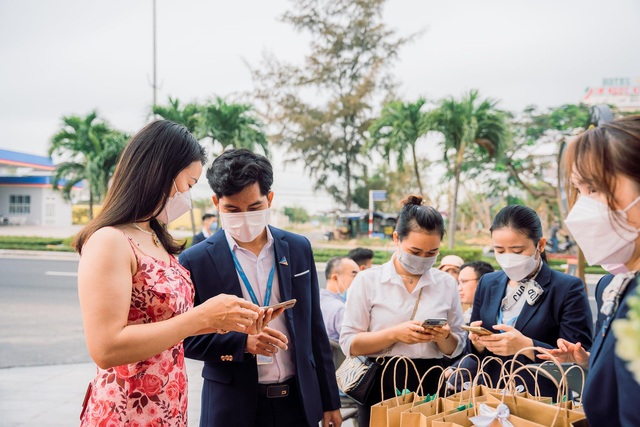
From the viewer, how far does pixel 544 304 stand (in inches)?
95.5

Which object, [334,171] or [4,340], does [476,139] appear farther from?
[334,171]

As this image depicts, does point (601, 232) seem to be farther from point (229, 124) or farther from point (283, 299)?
point (229, 124)

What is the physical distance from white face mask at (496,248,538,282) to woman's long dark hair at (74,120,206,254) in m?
1.55

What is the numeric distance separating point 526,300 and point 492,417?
845 millimetres

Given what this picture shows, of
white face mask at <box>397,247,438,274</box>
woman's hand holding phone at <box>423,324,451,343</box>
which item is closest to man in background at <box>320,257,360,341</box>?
white face mask at <box>397,247,438,274</box>

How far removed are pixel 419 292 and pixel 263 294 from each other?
774mm

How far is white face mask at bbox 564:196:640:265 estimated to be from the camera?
4.25ft

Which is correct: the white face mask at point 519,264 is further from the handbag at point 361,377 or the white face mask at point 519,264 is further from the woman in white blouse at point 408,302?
the handbag at point 361,377

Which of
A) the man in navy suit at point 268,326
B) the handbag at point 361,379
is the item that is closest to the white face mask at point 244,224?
the man in navy suit at point 268,326

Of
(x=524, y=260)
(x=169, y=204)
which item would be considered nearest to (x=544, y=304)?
(x=524, y=260)

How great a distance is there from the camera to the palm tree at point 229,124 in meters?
15.5

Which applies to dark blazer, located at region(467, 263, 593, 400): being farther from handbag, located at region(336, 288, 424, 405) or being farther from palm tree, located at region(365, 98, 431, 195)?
palm tree, located at region(365, 98, 431, 195)

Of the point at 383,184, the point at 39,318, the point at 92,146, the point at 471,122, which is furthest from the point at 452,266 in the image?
the point at 383,184

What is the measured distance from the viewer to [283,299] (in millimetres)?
2180
